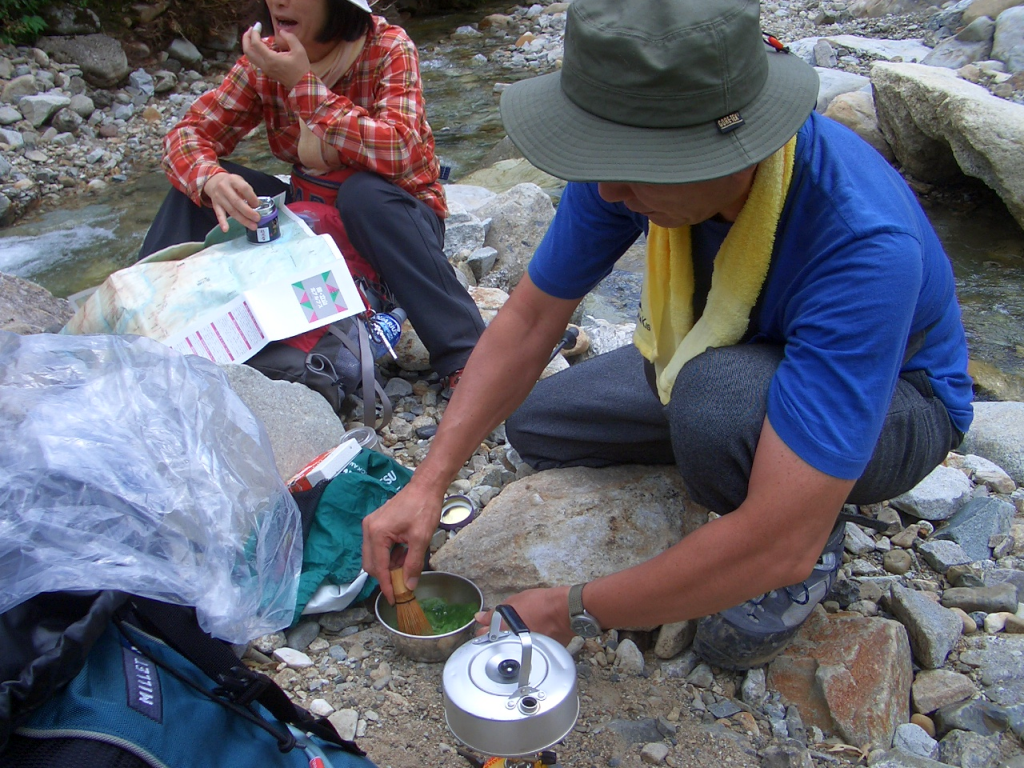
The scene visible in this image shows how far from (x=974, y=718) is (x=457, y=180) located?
6042 mm

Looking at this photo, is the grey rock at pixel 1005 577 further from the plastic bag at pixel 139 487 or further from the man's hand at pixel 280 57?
the man's hand at pixel 280 57

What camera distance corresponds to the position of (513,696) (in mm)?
1364

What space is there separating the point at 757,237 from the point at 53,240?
5984 millimetres

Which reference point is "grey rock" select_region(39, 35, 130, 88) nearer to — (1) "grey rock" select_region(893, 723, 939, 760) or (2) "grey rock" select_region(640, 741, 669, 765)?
(2) "grey rock" select_region(640, 741, 669, 765)

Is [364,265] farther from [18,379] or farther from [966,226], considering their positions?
[966,226]

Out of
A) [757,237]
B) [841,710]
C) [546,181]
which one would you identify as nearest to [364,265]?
[757,237]

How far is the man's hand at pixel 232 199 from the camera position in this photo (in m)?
3.20

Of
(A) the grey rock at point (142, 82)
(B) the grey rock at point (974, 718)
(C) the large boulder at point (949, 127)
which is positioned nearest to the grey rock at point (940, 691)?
(B) the grey rock at point (974, 718)

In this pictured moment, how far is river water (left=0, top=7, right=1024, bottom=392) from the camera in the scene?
15.9ft

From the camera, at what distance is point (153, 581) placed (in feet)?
5.03

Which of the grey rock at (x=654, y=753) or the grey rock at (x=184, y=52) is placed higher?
the grey rock at (x=654, y=753)

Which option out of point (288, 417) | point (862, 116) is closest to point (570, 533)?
point (288, 417)

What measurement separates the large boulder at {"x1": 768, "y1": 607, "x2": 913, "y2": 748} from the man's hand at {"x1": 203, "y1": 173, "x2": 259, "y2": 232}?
7.47ft

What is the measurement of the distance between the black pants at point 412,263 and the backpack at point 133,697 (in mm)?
1826
